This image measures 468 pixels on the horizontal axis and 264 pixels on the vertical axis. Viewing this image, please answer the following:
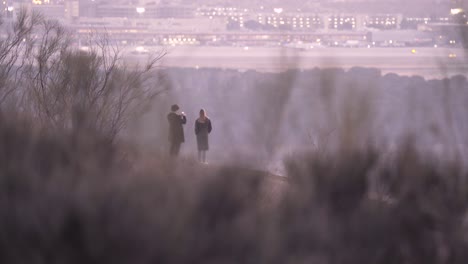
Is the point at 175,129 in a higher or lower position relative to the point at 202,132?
higher

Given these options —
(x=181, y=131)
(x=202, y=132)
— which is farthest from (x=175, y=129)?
(x=202, y=132)

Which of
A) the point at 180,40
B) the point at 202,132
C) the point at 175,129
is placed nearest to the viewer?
the point at 175,129

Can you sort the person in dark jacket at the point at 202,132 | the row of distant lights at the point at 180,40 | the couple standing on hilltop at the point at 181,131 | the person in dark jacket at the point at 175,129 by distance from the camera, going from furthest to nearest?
1. the row of distant lights at the point at 180,40
2. the person in dark jacket at the point at 202,132
3. the couple standing on hilltop at the point at 181,131
4. the person in dark jacket at the point at 175,129

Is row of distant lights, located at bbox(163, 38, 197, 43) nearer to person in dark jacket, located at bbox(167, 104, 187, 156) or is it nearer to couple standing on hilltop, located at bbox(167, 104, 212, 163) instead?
couple standing on hilltop, located at bbox(167, 104, 212, 163)

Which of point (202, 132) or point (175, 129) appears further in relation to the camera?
point (202, 132)

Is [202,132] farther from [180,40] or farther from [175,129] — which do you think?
[180,40]

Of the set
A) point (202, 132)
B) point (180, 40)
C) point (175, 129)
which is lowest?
point (202, 132)

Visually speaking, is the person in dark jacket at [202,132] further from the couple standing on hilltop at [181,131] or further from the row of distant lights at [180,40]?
the row of distant lights at [180,40]

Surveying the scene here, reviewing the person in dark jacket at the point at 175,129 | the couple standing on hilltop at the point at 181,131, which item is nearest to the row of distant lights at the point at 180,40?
the couple standing on hilltop at the point at 181,131

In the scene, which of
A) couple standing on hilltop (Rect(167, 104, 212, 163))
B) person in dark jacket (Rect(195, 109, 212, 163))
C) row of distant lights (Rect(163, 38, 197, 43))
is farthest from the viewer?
row of distant lights (Rect(163, 38, 197, 43))

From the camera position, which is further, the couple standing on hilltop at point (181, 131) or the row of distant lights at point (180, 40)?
the row of distant lights at point (180, 40)

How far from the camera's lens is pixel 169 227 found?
5.57 metres

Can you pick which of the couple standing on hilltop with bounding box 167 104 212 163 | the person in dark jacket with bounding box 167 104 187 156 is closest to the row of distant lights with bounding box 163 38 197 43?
the couple standing on hilltop with bounding box 167 104 212 163

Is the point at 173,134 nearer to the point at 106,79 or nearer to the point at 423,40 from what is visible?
the point at 106,79
